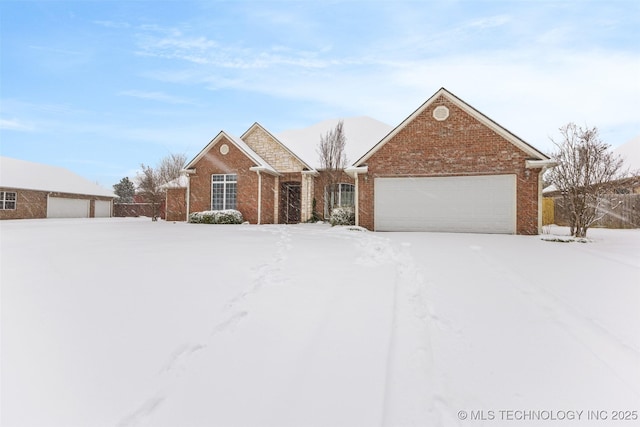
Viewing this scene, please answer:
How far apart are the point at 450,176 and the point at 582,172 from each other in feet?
15.6

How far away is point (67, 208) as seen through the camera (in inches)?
1112

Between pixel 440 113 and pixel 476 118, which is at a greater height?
pixel 440 113

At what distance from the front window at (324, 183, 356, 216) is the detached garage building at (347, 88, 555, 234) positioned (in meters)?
5.65

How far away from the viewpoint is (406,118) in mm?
13148

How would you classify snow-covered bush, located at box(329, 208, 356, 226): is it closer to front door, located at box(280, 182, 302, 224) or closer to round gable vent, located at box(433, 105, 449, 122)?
front door, located at box(280, 182, 302, 224)

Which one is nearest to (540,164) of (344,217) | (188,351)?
(344,217)

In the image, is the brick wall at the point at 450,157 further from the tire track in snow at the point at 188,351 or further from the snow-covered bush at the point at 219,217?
the tire track in snow at the point at 188,351

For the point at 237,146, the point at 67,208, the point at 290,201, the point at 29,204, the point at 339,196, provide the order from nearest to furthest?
1. the point at 237,146
2. the point at 339,196
3. the point at 290,201
4. the point at 29,204
5. the point at 67,208

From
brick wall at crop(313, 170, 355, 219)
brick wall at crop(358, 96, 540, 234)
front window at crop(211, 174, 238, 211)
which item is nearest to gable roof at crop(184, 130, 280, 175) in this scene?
front window at crop(211, 174, 238, 211)

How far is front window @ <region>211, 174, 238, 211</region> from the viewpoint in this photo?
18505 millimetres

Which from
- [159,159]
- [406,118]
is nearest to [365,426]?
[406,118]

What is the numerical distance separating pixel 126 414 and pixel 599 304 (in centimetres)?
523

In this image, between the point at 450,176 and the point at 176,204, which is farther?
the point at 176,204

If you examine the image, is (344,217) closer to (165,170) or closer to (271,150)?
(271,150)
